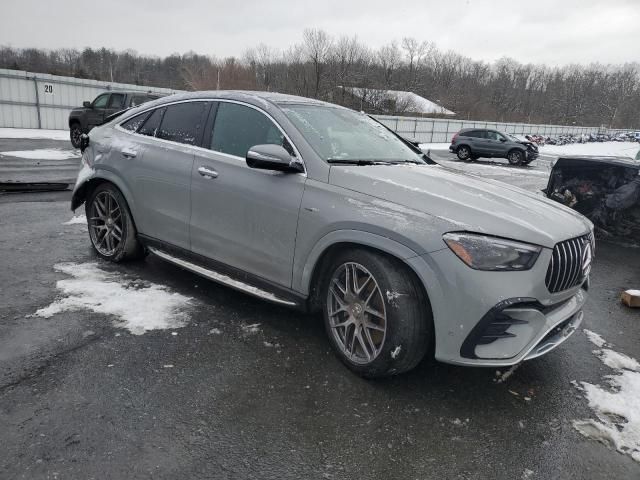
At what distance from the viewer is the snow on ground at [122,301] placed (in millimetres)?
3506

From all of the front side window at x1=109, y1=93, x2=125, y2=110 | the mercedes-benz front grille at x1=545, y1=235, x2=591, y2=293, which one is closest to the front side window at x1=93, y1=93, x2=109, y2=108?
the front side window at x1=109, y1=93, x2=125, y2=110

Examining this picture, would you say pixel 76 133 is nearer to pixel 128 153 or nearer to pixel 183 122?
pixel 128 153

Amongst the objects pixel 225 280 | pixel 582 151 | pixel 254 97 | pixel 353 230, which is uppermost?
pixel 254 97

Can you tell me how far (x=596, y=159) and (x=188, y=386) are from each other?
297 inches

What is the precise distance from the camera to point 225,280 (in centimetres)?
359

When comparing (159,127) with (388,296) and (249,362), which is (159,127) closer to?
(249,362)

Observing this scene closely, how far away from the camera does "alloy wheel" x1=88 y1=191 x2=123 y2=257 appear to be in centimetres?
454

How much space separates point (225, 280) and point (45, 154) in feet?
41.4

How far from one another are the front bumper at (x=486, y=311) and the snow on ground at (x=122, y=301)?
6.52 feet

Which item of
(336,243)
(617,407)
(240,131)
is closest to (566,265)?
(617,407)

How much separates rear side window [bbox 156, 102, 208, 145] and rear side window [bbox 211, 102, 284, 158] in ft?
0.73

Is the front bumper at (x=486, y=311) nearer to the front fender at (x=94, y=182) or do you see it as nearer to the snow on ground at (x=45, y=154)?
the front fender at (x=94, y=182)

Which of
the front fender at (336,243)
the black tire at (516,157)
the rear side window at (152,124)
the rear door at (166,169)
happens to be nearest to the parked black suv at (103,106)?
the rear side window at (152,124)

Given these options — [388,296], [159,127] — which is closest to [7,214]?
[159,127]
